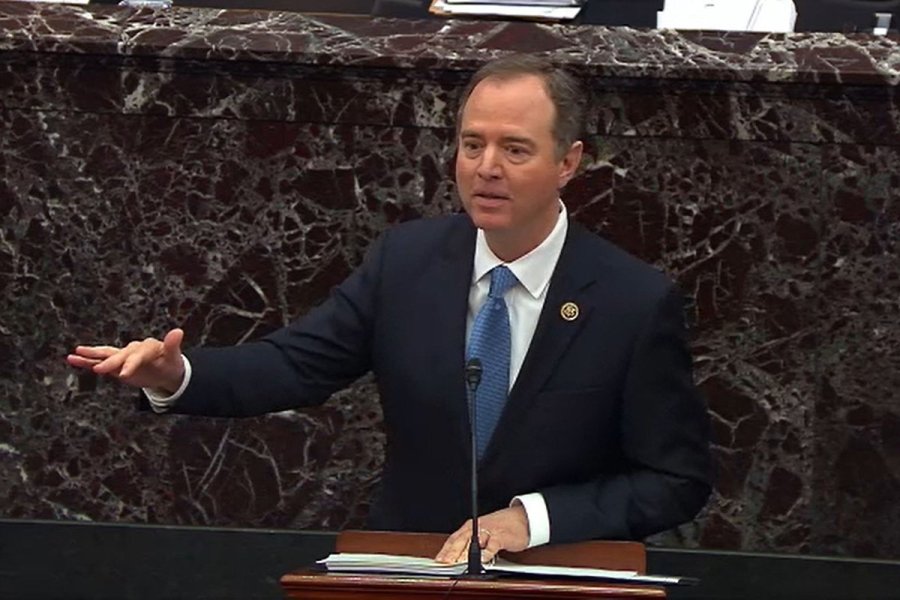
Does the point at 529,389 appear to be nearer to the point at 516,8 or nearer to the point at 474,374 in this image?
the point at 474,374

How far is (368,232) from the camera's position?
157 inches

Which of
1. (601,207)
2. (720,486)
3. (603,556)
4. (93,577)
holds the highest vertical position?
(601,207)

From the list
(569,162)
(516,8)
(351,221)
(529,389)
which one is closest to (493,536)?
(529,389)

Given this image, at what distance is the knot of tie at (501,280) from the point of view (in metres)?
3.06

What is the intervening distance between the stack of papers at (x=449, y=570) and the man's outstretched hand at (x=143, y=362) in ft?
1.34

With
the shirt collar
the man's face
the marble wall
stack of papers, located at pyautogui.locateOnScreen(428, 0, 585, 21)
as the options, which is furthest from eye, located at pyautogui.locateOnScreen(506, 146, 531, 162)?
stack of papers, located at pyautogui.locateOnScreen(428, 0, 585, 21)

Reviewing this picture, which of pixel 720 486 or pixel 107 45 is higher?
pixel 107 45

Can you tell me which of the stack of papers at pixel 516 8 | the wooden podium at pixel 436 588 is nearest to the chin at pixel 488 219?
the wooden podium at pixel 436 588

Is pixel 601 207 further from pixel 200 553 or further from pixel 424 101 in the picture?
pixel 200 553

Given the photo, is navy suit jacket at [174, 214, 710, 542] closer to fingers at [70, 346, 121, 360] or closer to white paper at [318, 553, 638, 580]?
fingers at [70, 346, 121, 360]

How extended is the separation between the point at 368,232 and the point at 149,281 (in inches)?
17.8

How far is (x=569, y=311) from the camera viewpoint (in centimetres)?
303

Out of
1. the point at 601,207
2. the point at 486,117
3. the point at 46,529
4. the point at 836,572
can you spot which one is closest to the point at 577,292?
the point at 486,117

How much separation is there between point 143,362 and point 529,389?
589 mm
